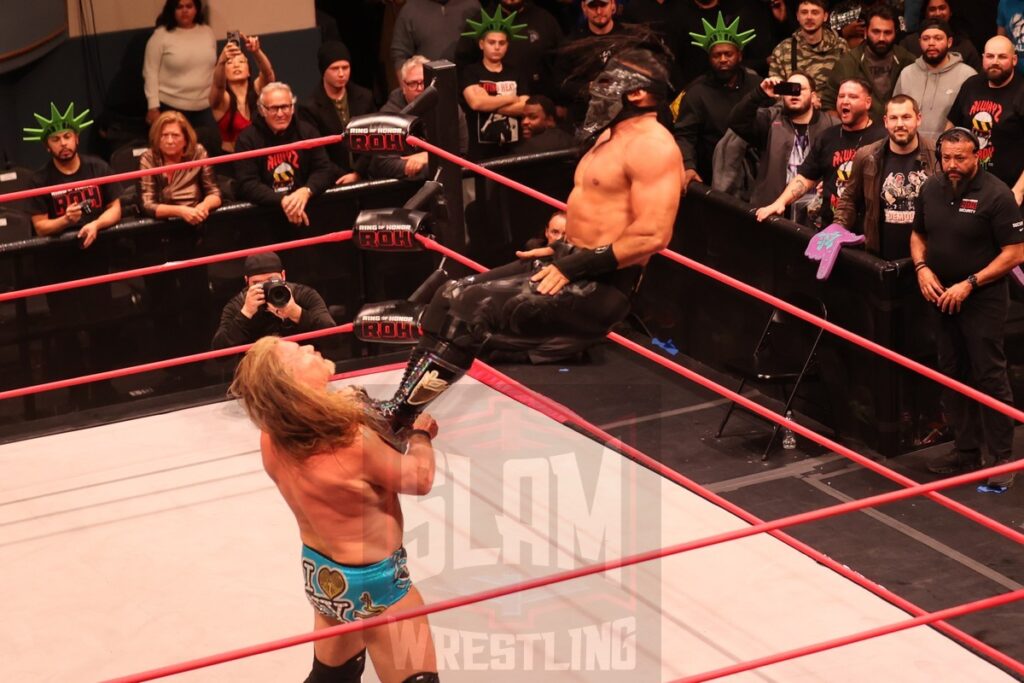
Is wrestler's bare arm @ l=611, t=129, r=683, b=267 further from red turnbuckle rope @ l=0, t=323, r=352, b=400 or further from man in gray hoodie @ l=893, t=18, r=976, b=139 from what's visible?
man in gray hoodie @ l=893, t=18, r=976, b=139

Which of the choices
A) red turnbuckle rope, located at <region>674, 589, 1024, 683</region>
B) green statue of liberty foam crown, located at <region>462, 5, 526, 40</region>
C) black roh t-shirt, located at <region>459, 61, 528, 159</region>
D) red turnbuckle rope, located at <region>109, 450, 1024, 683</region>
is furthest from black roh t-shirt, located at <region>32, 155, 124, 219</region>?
red turnbuckle rope, located at <region>674, 589, 1024, 683</region>

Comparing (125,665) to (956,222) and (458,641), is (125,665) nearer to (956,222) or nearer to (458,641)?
(458,641)

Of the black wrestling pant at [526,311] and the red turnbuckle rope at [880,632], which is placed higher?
the black wrestling pant at [526,311]

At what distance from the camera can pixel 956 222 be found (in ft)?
21.7

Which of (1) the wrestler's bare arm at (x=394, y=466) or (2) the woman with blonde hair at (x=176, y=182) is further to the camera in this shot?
(2) the woman with blonde hair at (x=176, y=182)

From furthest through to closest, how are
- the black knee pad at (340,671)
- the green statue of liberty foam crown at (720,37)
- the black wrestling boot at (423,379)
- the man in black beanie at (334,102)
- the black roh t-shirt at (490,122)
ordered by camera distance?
1. the man in black beanie at (334,102)
2. the black roh t-shirt at (490,122)
3. the green statue of liberty foam crown at (720,37)
4. the black wrestling boot at (423,379)
5. the black knee pad at (340,671)

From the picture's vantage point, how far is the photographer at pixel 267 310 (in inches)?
243

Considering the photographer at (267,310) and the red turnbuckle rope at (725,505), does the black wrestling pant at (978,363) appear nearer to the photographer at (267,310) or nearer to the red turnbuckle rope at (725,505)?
the red turnbuckle rope at (725,505)

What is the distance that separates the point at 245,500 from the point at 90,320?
2.17 metres

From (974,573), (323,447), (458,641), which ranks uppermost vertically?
(323,447)

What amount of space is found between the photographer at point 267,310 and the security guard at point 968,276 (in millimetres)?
2575

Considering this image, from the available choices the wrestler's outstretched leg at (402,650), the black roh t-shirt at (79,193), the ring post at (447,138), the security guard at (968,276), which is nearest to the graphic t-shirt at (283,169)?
the black roh t-shirt at (79,193)

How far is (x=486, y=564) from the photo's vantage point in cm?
504

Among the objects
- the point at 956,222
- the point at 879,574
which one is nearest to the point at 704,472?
the point at 879,574
